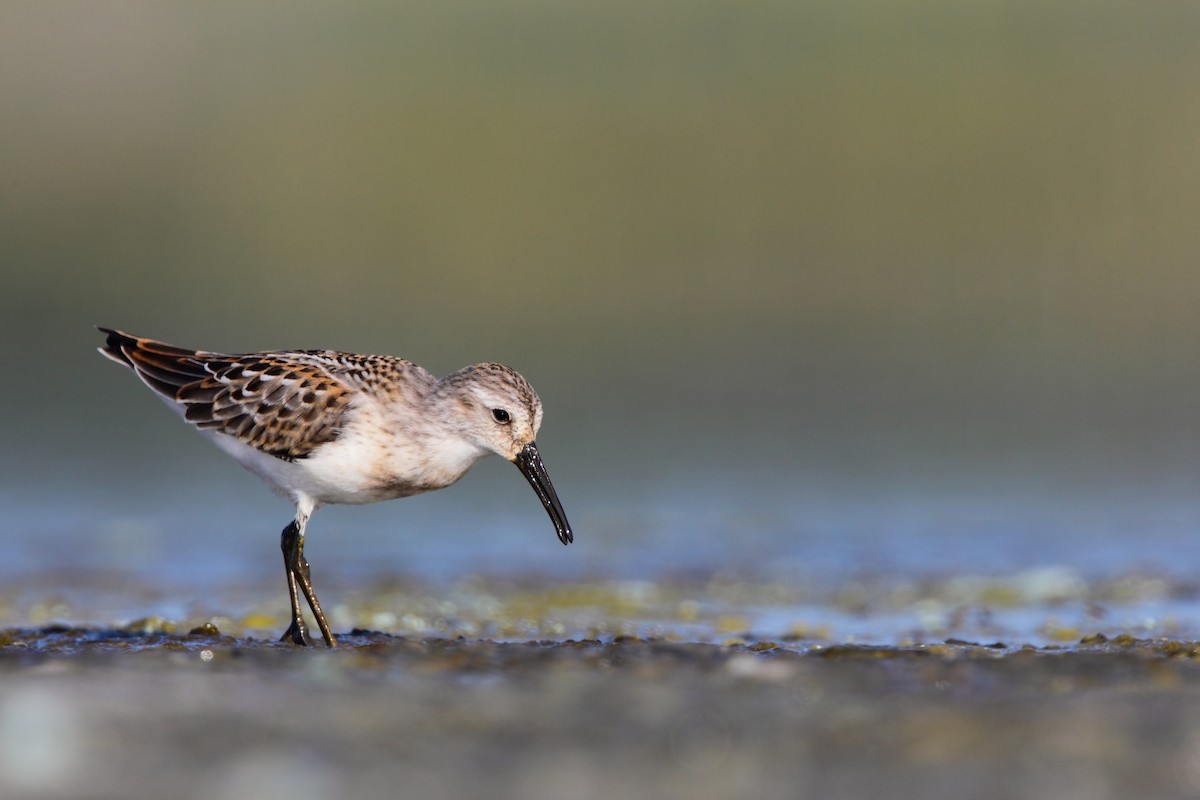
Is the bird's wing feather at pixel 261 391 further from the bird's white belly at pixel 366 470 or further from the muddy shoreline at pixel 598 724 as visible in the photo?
the muddy shoreline at pixel 598 724

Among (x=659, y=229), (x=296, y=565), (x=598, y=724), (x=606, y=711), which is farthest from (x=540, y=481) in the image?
(x=659, y=229)

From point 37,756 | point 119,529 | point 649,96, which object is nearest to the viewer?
point 37,756

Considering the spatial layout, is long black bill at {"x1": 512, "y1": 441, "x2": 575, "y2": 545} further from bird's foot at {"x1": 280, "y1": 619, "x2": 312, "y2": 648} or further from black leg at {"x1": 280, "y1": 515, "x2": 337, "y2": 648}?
bird's foot at {"x1": 280, "y1": 619, "x2": 312, "y2": 648}

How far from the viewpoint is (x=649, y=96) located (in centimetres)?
2467

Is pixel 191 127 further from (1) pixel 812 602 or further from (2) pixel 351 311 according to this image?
(1) pixel 812 602

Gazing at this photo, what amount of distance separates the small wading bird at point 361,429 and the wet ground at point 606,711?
26.7 inches

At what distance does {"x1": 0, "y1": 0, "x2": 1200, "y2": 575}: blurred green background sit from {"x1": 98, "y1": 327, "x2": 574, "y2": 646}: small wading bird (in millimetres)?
3974

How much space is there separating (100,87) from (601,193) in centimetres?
742

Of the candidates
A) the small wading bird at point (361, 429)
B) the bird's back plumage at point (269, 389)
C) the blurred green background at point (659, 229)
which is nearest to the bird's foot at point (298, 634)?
the small wading bird at point (361, 429)

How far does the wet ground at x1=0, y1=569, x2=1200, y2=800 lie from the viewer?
498 centimetres

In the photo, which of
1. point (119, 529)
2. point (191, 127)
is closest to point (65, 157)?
point (191, 127)

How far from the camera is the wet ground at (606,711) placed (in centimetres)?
498

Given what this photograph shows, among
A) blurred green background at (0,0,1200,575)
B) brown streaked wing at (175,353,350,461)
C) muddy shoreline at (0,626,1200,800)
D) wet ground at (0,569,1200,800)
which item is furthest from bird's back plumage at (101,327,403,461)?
blurred green background at (0,0,1200,575)

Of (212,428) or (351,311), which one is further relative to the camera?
(351,311)
